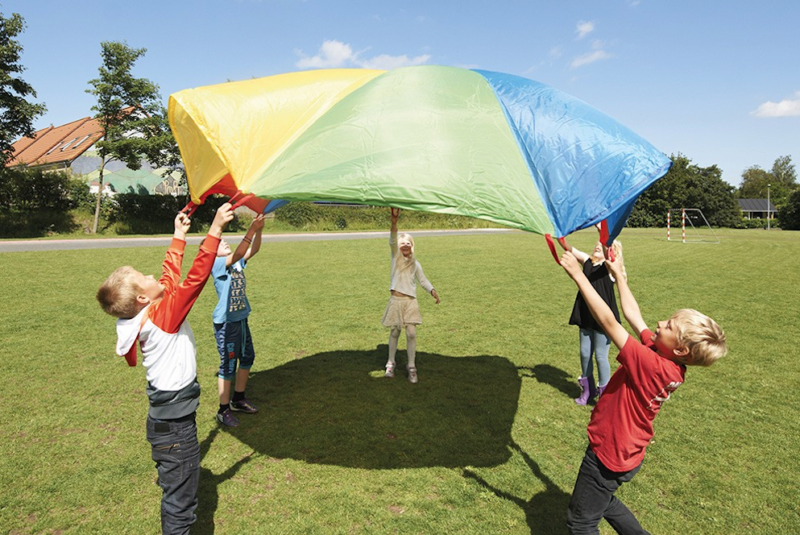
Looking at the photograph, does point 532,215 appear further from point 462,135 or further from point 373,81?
point 373,81

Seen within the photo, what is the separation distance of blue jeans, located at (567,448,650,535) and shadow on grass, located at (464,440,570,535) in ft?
2.40

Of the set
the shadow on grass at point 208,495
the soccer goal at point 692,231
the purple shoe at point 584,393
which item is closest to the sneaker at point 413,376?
the purple shoe at point 584,393

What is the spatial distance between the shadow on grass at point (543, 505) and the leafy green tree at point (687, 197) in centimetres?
6388

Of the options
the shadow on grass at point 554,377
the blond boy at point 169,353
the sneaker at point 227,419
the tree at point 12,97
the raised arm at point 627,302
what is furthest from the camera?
the tree at point 12,97

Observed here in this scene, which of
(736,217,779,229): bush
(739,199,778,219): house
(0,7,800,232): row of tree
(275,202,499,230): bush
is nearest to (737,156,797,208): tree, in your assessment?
(739,199,778,219): house

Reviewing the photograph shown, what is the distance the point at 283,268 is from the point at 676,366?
15.9m

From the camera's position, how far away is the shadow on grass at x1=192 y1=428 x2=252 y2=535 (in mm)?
3852

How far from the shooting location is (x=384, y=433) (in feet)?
17.7

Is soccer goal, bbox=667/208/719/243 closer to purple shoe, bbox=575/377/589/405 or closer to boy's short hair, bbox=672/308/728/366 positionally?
purple shoe, bbox=575/377/589/405

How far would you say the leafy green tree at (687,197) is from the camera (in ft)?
204

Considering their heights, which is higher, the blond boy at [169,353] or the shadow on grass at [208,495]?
the blond boy at [169,353]

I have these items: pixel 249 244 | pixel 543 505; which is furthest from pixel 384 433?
pixel 249 244

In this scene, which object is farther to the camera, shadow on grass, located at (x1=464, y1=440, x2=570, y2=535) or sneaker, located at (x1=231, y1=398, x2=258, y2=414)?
sneaker, located at (x1=231, y1=398, x2=258, y2=414)

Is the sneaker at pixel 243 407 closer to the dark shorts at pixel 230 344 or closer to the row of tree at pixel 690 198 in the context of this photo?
the dark shorts at pixel 230 344
